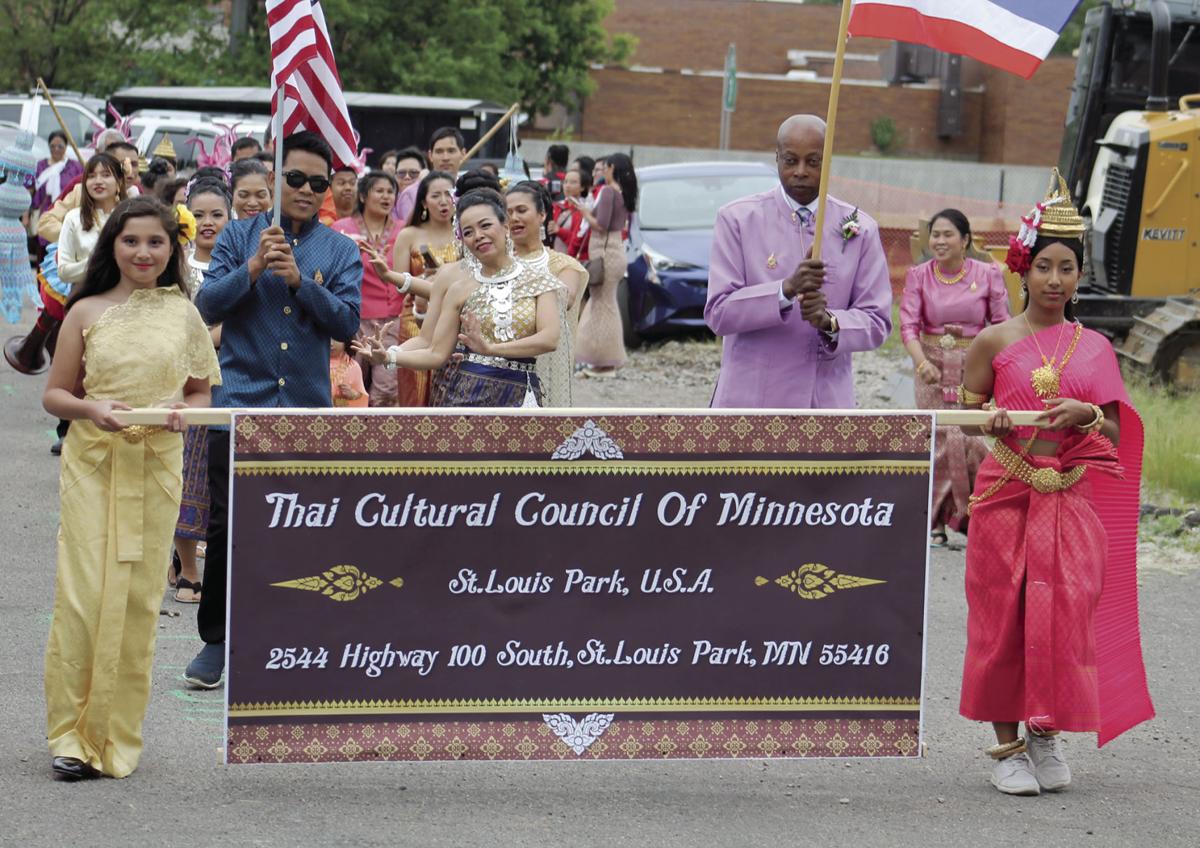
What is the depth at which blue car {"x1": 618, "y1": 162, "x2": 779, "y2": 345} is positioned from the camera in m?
18.5

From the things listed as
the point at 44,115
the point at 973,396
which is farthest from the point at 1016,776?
the point at 44,115

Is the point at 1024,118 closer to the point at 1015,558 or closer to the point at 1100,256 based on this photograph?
the point at 1100,256

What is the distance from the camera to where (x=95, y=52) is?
125ft

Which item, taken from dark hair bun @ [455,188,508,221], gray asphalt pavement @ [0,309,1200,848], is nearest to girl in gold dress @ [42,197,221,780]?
gray asphalt pavement @ [0,309,1200,848]

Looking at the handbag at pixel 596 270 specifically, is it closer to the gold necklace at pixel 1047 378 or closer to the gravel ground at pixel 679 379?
the gravel ground at pixel 679 379

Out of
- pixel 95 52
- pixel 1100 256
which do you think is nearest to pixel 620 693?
pixel 1100 256

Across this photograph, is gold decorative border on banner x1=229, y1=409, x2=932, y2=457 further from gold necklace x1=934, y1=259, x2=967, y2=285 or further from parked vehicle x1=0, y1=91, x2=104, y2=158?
parked vehicle x1=0, y1=91, x2=104, y2=158

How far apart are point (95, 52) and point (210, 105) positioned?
1198cm

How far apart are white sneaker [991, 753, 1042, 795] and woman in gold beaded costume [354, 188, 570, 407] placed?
2.41 metres

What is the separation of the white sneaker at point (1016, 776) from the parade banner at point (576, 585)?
41 cm

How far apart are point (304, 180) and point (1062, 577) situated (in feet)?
9.77

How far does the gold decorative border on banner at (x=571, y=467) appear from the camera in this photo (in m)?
5.46

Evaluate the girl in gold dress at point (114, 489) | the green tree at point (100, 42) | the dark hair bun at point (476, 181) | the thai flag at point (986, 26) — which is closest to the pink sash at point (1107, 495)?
the thai flag at point (986, 26)

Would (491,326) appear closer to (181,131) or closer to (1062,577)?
(1062,577)
